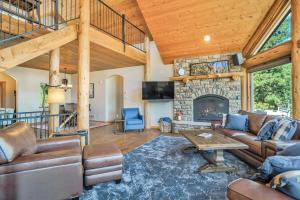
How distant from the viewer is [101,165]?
7.14ft

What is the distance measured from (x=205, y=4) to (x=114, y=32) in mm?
3704

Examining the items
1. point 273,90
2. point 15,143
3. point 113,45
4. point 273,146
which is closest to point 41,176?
point 15,143

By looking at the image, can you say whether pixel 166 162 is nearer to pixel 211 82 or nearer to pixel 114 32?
pixel 211 82

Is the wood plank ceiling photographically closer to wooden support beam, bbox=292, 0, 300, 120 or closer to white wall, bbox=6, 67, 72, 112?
wooden support beam, bbox=292, 0, 300, 120

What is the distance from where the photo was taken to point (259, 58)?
421 centimetres

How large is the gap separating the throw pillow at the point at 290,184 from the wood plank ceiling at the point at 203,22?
13.7 feet

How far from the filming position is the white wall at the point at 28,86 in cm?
661

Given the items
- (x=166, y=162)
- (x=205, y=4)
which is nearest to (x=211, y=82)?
(x=205, y=4)

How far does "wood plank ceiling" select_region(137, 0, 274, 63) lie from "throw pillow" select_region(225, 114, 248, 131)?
2.36 m

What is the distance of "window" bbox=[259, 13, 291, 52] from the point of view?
3682mm

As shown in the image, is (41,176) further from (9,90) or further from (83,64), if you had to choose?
(9,90)

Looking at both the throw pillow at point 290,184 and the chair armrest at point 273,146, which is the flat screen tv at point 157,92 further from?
the throw pillow at point 290,184

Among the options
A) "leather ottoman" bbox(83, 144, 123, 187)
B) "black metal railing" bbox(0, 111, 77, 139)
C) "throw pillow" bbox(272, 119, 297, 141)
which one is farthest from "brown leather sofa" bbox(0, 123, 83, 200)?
"throw pillow" bbox(272, 119, 297, 141)

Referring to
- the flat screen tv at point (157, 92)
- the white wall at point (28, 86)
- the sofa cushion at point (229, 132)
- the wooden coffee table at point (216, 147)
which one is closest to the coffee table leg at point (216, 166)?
the wooden coffee table at point (216, 147)
